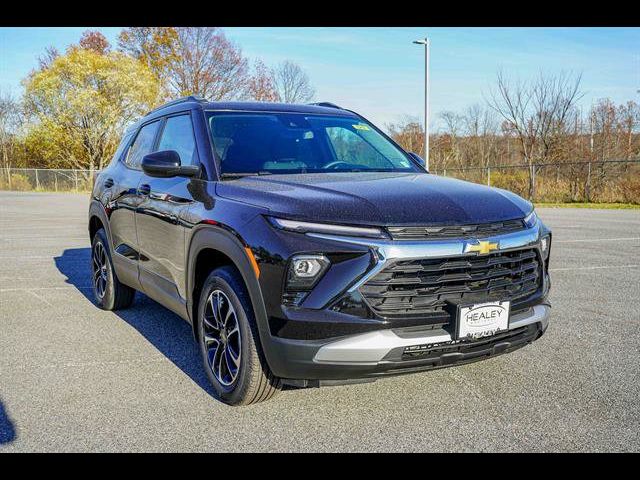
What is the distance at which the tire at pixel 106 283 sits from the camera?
538 cm

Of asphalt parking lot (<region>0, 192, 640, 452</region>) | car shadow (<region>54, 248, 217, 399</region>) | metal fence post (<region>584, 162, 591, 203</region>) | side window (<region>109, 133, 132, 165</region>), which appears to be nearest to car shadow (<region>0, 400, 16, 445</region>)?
asphalt parking lot (<region>0, 192, 640, 452</region>)

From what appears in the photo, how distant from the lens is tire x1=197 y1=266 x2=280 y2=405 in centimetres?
300

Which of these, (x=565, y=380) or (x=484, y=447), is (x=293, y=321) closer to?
(x=484, y=447)

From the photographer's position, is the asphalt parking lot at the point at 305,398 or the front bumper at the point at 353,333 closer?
the front bumper at the point at 353,333

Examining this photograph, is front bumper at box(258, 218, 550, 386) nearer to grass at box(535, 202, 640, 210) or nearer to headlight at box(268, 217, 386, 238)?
headlight at box(268, 217, 386, 238)

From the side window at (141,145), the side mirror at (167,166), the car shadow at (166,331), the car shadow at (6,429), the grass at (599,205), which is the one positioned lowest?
the grass at (599,205)

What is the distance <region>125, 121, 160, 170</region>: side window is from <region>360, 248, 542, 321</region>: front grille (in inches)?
115

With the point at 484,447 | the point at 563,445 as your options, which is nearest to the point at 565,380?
the point at 563,445

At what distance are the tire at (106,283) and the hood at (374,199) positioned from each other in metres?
2.47

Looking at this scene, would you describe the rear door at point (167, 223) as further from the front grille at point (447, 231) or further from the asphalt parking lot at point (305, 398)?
the front grille at point (447, 231)

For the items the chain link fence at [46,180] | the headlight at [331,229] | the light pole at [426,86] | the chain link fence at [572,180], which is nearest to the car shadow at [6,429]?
the headlight at [331,229]

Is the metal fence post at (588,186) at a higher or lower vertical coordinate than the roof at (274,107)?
lower

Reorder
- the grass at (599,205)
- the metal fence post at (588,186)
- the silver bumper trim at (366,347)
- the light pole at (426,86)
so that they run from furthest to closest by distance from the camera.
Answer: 1. the light pole at (426,86)
2. the metal fence post at (588,186)
3. the grass at (599,205)
4. the silver bumper trim at (366,347)
